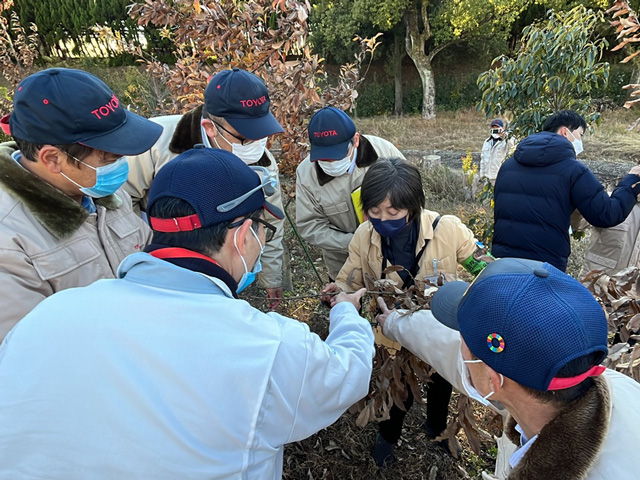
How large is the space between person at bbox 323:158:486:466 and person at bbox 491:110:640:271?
0.63 m

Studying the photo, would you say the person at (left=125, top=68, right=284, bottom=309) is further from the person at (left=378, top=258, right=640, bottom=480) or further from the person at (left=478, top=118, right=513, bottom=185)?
the person at (left=478, top=118, right=513, bottom=185)

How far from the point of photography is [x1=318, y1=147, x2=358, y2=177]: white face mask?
2.71 metres

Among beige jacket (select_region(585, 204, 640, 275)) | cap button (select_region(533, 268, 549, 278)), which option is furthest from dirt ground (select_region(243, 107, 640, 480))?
cap button (select_region(533, 268, 549, 278))

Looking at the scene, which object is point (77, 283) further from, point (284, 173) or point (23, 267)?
point (284, 173)

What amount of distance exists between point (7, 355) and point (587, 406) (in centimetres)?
136

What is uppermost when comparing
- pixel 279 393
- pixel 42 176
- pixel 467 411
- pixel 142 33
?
pixel 142 33

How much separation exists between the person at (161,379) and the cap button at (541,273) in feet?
1.91

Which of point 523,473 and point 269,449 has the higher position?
point 269,449

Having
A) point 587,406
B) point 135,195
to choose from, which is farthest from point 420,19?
point 587,406

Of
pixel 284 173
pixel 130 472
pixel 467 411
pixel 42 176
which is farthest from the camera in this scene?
pixel 284 173

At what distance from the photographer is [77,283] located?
5.32 ft

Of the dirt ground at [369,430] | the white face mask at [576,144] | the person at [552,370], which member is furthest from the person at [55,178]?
the white face mask at [576,144]

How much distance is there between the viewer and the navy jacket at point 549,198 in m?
2.44

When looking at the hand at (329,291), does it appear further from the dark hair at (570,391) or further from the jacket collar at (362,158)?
the dark hair at (570,391)
